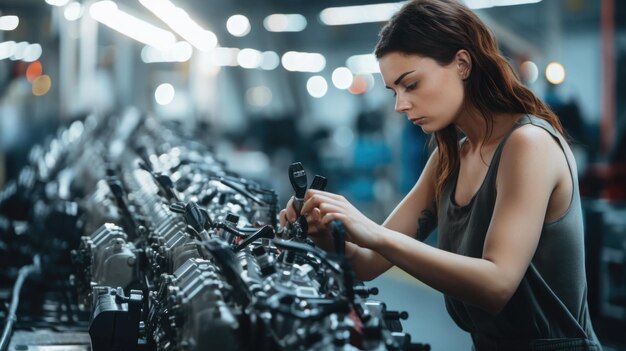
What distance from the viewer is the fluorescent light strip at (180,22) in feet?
22.5

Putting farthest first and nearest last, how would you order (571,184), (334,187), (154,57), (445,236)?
(154,57), (334,187), (445,236), (571,184)

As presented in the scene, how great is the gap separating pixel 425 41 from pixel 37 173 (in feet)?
11.4

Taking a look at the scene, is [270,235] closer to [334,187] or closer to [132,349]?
[132,349]

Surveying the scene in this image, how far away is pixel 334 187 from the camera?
1252cm

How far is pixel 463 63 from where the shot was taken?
5.14 ft

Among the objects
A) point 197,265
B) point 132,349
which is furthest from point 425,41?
point 132,349

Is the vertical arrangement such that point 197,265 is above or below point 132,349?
above

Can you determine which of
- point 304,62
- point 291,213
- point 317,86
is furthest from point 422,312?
point 317,86

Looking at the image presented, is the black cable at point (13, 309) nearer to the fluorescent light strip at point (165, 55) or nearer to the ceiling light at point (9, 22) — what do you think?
the ceiling light at point (9, 22)

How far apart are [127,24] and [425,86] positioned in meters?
7.64

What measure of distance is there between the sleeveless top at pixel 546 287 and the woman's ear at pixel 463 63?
0.16 metres

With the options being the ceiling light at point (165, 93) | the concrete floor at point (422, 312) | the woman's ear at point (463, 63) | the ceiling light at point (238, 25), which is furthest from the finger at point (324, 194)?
the ceiling light at point (238, 25)

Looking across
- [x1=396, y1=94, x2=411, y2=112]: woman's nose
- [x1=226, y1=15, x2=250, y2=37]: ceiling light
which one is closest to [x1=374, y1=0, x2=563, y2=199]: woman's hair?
[x1=396, y1=94, x2=411, y2=112]: woman's nose

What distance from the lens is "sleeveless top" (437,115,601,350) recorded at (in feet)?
4.96
